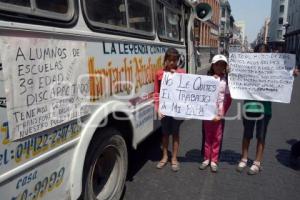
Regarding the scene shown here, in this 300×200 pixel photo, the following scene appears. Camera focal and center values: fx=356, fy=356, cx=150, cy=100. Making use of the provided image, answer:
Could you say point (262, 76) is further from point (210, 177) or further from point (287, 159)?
point (287, 159)

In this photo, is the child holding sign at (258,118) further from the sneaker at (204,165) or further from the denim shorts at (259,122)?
the sneaker at (204,165)

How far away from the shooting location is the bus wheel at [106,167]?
10.6ft

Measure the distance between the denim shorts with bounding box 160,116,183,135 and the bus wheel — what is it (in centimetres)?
111

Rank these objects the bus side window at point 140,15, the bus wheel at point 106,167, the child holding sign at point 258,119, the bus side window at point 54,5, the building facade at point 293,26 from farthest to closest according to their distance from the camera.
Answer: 1. the building facade at point 293,26
2. the child holding sign at point 258,119
3. the bus side window at point 140,15
4. the bus wheel at point 106,167
5. the bus side window at point 54,5

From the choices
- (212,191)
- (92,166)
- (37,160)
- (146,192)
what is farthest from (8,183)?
(212,191)

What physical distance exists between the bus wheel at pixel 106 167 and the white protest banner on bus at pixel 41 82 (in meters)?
0.54

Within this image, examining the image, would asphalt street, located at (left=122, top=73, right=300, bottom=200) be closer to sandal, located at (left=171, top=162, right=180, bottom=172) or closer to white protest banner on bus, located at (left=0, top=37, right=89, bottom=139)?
sandal, located at (left=171, top=162, right=180, bottom=172)

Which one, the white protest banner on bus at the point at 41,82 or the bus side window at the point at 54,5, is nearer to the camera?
the white protest banner on bus at the point at 41,82

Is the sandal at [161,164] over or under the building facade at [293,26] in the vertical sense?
under

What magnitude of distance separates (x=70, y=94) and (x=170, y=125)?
242 centimetres

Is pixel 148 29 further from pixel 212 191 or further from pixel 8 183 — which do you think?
pixel 8 183

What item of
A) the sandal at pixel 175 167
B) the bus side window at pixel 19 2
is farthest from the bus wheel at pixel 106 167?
the bus side window at pixel 19 2

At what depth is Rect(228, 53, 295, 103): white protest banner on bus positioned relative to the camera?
4520mm

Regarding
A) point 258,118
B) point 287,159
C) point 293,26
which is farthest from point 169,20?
point 293,26
